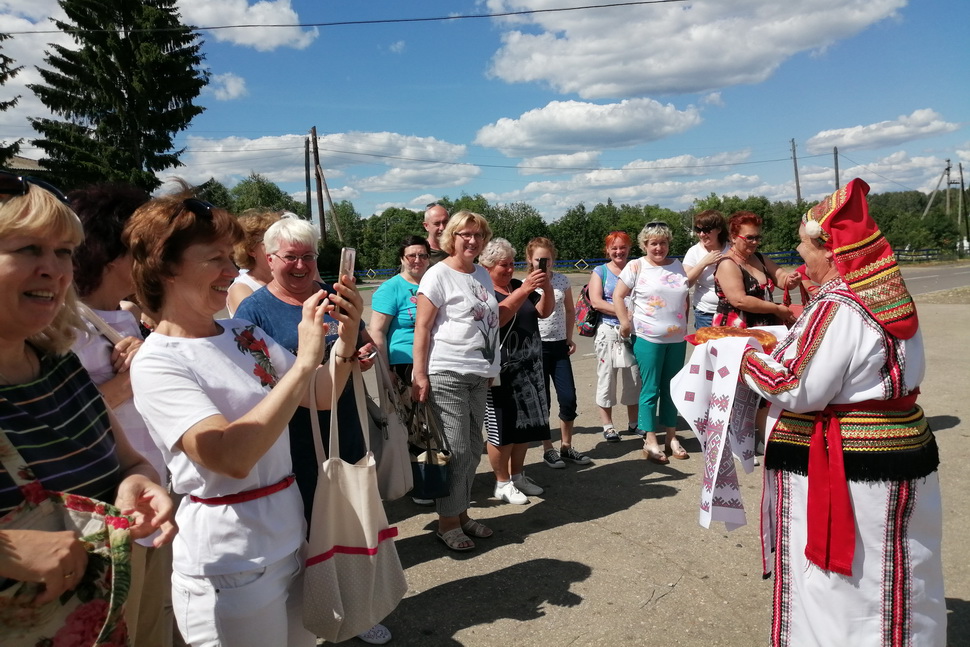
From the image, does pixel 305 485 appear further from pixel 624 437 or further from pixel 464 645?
pixel 624 437

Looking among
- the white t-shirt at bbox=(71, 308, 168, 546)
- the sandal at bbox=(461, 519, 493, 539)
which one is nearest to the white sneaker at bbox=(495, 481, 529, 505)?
the sandal at bbox=(461, 519, 493, 539)

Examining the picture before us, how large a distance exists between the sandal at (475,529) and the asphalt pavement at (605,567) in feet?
0.17

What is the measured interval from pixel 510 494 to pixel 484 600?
49.1 inches

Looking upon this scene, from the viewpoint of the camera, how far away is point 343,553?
2.06m

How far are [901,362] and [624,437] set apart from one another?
3.81m

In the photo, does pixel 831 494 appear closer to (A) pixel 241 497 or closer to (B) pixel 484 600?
(B) pixel 484 600

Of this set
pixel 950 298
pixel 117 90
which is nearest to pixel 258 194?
pixel 117 90

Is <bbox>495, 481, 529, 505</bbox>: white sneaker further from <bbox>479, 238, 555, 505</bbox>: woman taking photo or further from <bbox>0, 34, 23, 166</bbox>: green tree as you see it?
<bbox>0, 34, 23, 166</bbox>: green tree

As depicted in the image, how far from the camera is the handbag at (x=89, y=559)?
1.33 meters

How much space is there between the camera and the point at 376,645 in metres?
3.03

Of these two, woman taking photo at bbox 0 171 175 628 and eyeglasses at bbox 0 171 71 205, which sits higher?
eyeglasses at bbox 0 171 71 205

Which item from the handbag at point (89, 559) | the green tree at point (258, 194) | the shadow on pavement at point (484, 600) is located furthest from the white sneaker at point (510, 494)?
Result: the green tree at point (258, 194)

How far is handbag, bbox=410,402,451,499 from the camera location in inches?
144

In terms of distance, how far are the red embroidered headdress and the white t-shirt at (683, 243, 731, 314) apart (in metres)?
3.07
